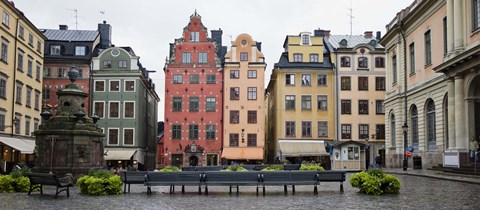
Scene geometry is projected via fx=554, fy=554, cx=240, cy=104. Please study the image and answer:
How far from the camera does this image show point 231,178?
2088cm

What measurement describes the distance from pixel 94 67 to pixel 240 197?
140 feet

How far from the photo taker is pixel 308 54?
Answer: 2307 inches

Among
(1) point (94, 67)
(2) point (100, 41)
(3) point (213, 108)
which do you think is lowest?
(3) point (213, 108)

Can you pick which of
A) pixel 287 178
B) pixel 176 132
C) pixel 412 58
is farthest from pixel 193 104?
pixel 287 178

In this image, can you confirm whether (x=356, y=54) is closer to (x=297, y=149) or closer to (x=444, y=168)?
(x=297, y=149)

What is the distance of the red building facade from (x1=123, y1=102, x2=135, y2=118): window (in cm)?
353

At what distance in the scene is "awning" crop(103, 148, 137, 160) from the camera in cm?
5603

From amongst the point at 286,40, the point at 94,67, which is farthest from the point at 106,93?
the point at 286,40

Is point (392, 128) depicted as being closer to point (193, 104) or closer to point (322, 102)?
point (322, 102)

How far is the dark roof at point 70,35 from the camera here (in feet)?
200

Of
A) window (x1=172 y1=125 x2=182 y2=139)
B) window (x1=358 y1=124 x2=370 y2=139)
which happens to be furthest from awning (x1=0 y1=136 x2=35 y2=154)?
window (x1=358 y1=124 x2=370 y2=139)

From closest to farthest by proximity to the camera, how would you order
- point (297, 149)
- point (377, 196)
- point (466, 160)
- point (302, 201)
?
point (302, 201), point (377, 196), point (466, 160), point (297, 149)

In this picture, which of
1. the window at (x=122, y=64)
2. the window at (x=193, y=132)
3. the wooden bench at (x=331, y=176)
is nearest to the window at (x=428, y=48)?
the wooden bench at (x=331, y=176)

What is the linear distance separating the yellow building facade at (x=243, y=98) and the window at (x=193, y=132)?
9.67 ft
